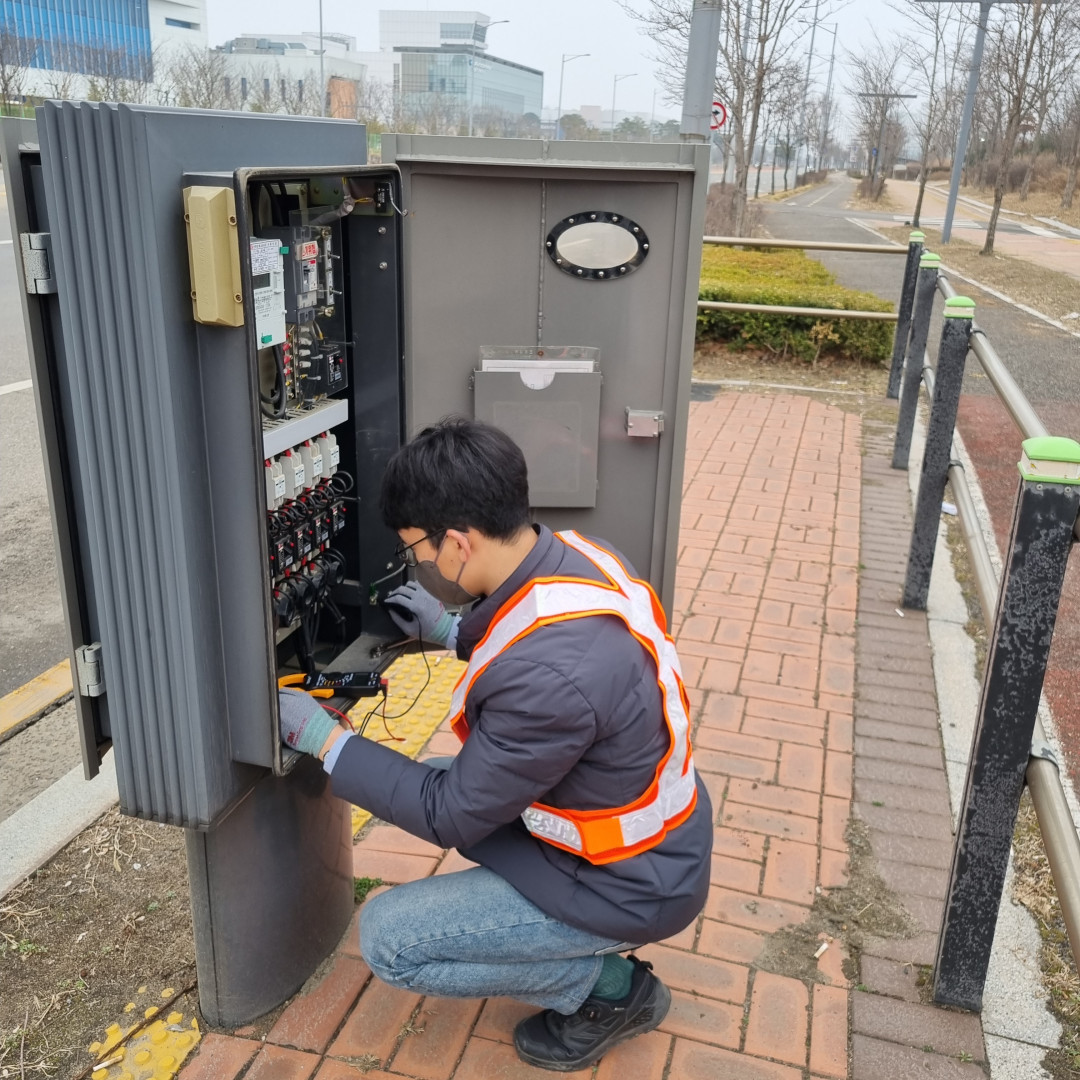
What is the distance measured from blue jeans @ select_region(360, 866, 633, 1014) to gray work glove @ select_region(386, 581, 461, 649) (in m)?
0.67

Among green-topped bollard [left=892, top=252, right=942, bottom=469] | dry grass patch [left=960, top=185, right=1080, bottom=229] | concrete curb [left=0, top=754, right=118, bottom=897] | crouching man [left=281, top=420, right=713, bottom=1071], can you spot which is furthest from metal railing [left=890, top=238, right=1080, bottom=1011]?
dry grass patch [left=960, top=185, right=1080, bottom=229]

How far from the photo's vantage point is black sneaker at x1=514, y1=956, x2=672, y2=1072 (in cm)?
241

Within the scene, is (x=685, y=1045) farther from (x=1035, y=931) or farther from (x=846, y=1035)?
(x=1035, y=931)

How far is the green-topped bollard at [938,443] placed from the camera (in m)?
4.65

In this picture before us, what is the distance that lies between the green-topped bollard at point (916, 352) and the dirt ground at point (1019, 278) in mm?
8720

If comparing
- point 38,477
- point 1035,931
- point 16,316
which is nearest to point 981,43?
point 16,316

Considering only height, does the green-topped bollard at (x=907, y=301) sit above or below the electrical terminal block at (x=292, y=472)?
below

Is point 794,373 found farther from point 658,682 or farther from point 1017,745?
point 658,682

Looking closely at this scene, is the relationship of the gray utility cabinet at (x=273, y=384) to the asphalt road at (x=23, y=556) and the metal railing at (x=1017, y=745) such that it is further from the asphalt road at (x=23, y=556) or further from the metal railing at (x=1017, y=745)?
the asphalt road at (x=23, y=556)

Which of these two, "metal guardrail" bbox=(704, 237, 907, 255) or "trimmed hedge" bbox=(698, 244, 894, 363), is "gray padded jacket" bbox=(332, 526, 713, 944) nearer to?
"metal guardrail" bbox=(704, 237, 907, 255)

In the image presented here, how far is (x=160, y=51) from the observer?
121 feet

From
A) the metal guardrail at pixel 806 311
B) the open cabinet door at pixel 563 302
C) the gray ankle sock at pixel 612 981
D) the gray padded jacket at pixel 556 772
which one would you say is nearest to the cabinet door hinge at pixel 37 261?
the gray padded jacket at pixel 556 772

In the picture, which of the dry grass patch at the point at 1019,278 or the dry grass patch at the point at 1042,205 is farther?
the dry grass patch at the point at 1042,205

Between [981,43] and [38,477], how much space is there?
22.3m
